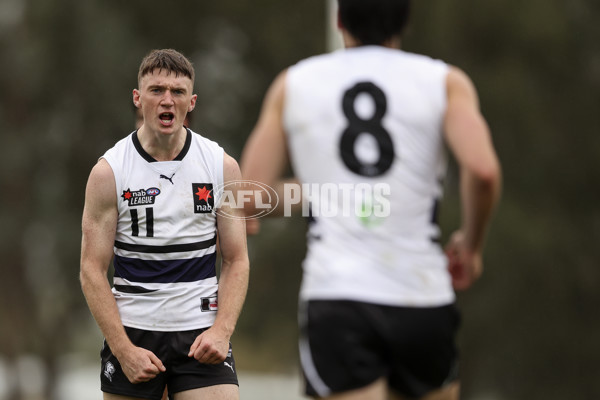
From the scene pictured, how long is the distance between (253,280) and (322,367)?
17.5 meters

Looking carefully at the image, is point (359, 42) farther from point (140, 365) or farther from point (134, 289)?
point (140, 365)

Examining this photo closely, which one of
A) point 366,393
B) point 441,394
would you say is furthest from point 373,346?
point 441,394

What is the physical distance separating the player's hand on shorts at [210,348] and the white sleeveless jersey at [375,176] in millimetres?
1200

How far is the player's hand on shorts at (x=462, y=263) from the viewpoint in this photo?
4332 mm

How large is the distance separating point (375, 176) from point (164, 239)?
1.47 m

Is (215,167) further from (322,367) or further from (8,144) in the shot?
(8,144)

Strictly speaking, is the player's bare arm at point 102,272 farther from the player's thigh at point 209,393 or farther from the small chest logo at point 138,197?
the player's thigh at point 209,393

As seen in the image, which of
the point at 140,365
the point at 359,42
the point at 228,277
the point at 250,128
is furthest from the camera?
the point at 250,128

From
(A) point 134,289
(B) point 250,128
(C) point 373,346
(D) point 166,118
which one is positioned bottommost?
(C) point 373,346

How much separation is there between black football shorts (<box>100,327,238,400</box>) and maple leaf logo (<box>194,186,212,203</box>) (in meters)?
0.63

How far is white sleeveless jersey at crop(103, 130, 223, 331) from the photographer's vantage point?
17.4ft

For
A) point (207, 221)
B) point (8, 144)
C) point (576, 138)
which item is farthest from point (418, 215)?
point (8, 144)

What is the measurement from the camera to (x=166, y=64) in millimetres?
5410

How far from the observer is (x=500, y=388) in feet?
63.4
